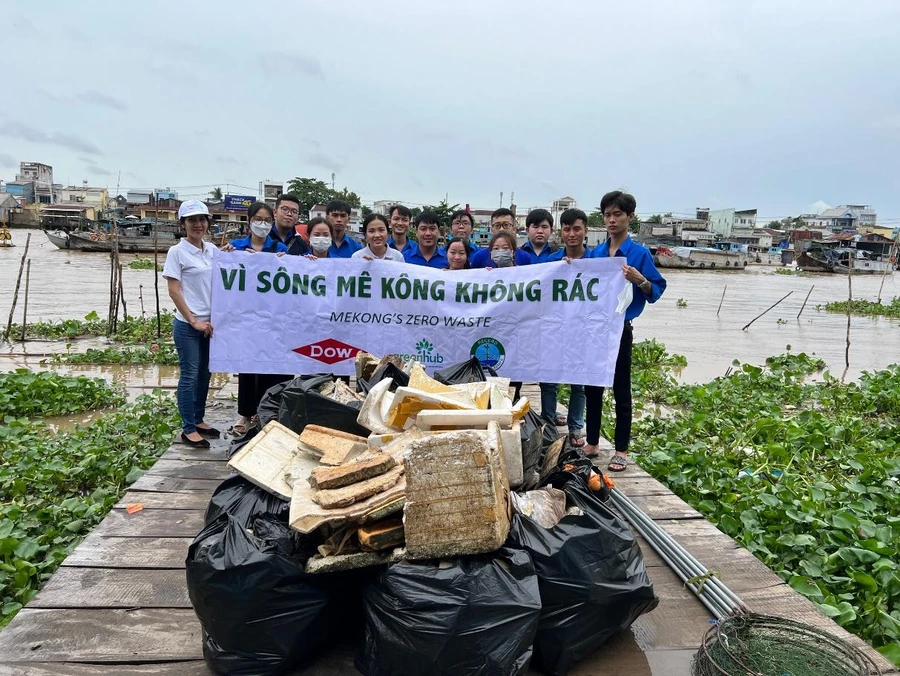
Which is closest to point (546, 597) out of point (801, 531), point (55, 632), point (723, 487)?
point (55, 632)

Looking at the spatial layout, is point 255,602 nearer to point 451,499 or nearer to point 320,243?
point 451,499

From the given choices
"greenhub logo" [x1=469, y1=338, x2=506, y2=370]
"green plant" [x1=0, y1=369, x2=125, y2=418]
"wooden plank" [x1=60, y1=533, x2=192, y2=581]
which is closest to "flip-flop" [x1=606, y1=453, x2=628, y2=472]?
"greenhub logo" [x1=469, y1=338, x2=506, y2=370]

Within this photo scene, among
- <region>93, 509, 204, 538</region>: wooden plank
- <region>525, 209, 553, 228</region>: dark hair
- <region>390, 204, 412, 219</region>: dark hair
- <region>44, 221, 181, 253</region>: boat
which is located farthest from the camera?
<region>44, 221, 181, 253</region>: boat

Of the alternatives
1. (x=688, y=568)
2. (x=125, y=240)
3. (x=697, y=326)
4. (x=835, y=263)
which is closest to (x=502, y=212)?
(x=688, y=568)

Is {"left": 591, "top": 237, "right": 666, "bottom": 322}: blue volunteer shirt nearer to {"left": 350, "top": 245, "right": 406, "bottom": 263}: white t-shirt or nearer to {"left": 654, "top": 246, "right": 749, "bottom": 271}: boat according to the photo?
{"left": 350, "top": 245, "right": 406, "bottom": 263}: white t-shirt

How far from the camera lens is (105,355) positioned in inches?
351

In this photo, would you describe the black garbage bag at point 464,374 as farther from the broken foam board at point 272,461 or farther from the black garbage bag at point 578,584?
the black garbage bag at point 578,584

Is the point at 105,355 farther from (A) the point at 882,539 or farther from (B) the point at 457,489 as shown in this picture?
(A) the point at 882,539

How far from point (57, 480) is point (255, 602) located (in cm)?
310

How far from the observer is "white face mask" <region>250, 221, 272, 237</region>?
15.9 feet

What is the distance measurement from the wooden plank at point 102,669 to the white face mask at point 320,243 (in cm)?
338

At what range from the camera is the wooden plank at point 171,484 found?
349cm

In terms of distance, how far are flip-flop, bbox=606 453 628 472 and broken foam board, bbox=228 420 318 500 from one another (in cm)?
219

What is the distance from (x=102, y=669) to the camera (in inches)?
79.6
